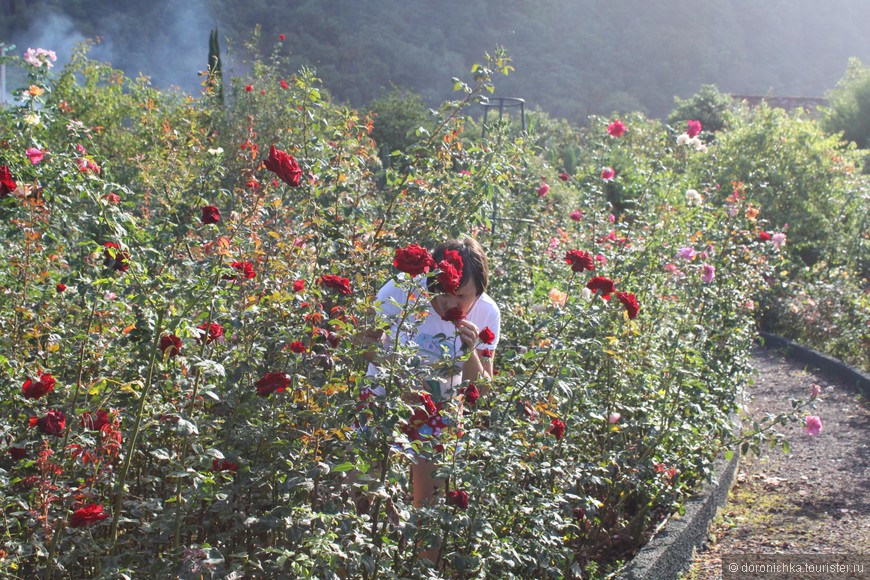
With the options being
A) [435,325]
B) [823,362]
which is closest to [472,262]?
[435,325]

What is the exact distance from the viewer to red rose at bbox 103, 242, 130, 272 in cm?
192

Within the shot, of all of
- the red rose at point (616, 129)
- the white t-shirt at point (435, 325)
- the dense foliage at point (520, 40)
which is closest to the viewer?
the white t-shirt at point (435, 325)

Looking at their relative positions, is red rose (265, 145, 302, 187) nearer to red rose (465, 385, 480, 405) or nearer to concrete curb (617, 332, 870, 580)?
red rose (465, 385, 480, 405)

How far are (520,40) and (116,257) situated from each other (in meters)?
37.6

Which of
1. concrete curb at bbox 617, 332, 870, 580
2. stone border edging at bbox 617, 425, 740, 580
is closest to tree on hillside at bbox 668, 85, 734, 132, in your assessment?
concrete curb at bbox 617, 332, 870, 580

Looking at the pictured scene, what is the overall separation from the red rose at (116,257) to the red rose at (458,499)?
36.8 inches

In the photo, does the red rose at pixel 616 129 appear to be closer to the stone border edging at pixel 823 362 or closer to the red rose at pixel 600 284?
the red rose at pixel 600 284

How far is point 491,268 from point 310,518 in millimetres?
2445

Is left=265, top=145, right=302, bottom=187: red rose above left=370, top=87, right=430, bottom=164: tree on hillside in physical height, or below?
below

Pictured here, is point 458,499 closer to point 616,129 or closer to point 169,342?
point 169,342

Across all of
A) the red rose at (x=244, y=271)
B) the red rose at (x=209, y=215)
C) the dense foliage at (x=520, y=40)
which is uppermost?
the dense foliage at (x=520, y=40)

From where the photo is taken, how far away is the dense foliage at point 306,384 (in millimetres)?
1944

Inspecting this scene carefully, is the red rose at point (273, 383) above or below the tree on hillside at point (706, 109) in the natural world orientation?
below

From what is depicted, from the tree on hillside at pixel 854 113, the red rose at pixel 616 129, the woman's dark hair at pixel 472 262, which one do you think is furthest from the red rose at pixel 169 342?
the tree on hillside at pixel 854 113
